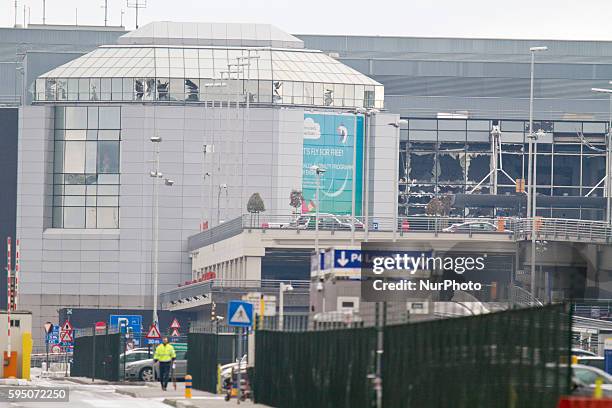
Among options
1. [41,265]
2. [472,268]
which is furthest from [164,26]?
[472,268]

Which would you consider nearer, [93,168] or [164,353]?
[164,353]

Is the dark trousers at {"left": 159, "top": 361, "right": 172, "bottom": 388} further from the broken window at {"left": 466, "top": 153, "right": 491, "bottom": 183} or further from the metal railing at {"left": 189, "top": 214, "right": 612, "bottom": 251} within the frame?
the broken window at {"left": 466, "top": 153, "right": 491, "bottom": 183}

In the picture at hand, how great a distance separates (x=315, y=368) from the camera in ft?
114

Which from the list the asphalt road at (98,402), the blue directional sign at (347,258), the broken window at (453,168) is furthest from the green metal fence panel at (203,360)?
the broken window at (453,168)

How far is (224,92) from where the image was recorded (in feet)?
438

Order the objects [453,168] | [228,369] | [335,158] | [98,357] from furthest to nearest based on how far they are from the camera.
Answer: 1. [453,168]
2. [335,158]
3. [98,357]
4. [228,369]

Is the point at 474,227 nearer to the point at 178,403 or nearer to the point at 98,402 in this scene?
the point at 178,403

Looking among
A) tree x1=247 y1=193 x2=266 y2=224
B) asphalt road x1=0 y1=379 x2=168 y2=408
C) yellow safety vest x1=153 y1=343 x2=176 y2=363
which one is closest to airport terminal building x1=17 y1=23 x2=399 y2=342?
tree x1=247 y1=193 x2=266 y2=224

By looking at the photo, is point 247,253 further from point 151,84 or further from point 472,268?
point 472,268

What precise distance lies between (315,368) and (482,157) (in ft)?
374

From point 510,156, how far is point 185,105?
28.5m

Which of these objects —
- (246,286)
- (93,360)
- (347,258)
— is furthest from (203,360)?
(246,286)

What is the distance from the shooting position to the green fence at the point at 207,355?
49.9m

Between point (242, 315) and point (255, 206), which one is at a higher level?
point (255, 206)
